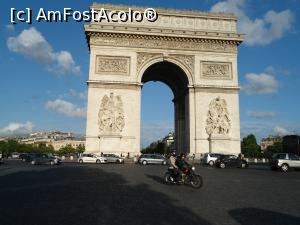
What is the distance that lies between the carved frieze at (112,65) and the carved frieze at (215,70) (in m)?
7.54

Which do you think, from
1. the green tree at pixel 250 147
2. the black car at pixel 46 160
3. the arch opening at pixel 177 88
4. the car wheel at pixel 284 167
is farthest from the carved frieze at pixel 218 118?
the green tree at pixel 250 147

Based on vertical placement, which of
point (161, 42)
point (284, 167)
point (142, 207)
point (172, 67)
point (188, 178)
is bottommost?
point (142, 207)

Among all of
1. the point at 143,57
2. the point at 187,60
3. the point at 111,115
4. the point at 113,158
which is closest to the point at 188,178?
the point at 113,158

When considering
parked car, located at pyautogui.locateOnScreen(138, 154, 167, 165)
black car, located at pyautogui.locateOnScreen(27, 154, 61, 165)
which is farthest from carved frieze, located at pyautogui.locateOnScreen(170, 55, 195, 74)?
black car, located at pyautogui.locateOnScreen(27, 154, 61, 165)

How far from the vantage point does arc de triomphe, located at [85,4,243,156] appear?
31594 millimetres

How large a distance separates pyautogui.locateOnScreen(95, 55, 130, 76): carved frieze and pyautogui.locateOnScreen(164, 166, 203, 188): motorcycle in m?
20.7

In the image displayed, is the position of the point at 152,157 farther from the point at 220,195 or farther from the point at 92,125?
the point at 220,195

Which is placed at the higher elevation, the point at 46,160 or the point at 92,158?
the point at 92,158

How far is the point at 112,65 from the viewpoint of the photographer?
32.6 metres

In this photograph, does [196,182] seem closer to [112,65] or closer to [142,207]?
[142,207]

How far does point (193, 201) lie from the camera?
8.51 metres

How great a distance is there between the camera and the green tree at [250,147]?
8297cm

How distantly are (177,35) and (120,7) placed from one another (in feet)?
20.0

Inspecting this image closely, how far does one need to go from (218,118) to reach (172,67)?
7076mm
